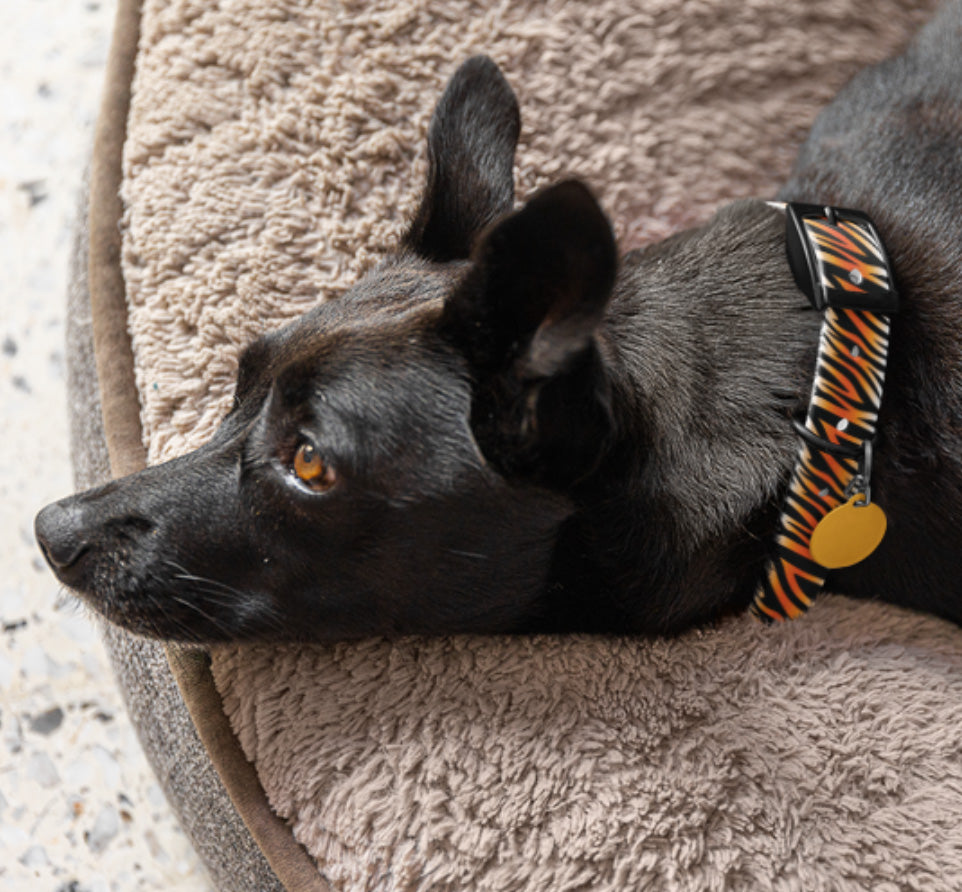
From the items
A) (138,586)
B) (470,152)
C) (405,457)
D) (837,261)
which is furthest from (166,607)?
(837,261)

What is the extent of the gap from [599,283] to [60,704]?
5.37 ft

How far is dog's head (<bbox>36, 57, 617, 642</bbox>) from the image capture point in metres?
1.18

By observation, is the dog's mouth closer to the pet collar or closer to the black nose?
the black nose

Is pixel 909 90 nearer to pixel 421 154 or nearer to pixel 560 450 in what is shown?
pixel 421 154

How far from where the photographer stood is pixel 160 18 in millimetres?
1980

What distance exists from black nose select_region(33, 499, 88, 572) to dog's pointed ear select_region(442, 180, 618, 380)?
65 centimetres

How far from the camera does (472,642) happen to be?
4.96ft

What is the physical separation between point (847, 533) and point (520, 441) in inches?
20.6

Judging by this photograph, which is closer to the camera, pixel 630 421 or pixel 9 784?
pixel 630 421

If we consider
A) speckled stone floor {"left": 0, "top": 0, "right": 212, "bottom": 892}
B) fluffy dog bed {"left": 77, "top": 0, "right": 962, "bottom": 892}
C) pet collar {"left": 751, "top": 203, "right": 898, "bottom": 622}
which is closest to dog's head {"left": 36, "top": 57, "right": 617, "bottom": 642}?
fluffy dog bed {"left": 77, "top": 0, "right": 962, "bottom": 892}

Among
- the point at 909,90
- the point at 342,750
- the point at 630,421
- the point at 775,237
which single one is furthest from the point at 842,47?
the point at 342,750

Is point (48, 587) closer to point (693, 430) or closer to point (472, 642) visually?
point (472, 642)

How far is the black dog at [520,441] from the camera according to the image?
1.23 metres

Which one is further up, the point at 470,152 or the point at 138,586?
the point at 470,152
